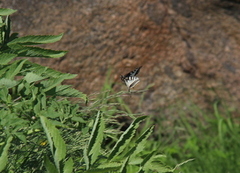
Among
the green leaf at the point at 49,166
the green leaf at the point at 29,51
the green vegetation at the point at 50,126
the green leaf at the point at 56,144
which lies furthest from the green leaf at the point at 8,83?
the green leaf at the point at 49,166

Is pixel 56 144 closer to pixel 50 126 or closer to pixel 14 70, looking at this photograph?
pixel 50 126

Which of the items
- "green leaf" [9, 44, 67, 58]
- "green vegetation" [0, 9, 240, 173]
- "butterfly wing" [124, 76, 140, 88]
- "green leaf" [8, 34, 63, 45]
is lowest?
→ "butterfly wing" [124, 76, 140, 88]

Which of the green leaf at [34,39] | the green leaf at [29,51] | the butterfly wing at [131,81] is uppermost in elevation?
A: the green leaf at [34,39]

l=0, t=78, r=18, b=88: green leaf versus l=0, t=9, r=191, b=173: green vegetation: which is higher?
l=0, t=78, r=18, b=88: green leaf

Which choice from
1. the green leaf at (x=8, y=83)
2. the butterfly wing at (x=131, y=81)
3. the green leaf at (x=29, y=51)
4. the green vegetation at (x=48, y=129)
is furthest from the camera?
the butterfly wing at (x=131, y=81)

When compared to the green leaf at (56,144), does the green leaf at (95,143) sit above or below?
below

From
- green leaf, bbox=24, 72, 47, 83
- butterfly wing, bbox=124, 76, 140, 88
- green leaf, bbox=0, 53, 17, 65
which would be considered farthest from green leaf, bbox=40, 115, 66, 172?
butterfly wing, bbox=124, 76, 140, 88

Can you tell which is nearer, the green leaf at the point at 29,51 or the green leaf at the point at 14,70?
the green leaf at the point at 14,70

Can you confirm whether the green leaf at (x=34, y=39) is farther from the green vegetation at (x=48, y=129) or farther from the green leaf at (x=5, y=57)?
the green leaf at (x=5, y=57)

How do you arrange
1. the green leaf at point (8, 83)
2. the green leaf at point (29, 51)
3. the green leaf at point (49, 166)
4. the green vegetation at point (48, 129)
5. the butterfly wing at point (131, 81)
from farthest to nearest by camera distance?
the butterfly wing at point (131, 81)
the green leaf at point (29, 51)
the green leaf at point (8, 83)
the green vegetation at point (48, 129)
the green leaf at point (49, 166)

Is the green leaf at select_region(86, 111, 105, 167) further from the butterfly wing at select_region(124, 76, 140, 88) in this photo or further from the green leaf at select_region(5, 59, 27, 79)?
the butterfly wing at select_region(124, 76, 140, 88)

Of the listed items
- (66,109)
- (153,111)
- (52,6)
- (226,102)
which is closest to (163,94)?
(153,111)
